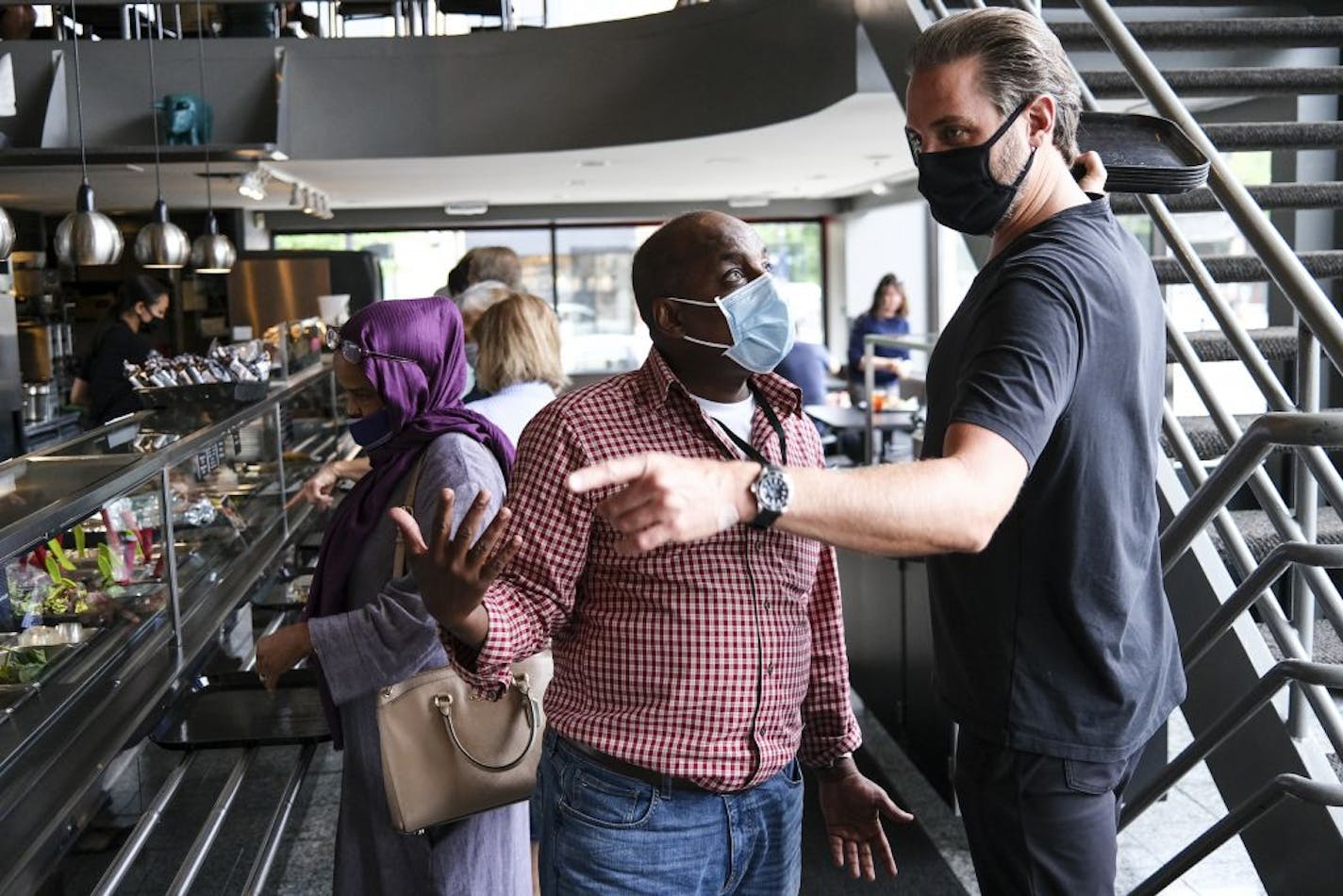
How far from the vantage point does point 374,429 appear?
2617 millimetres

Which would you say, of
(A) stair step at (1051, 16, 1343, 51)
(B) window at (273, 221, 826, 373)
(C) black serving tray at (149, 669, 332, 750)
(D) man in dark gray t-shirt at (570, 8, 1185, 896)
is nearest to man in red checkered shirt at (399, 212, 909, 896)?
(D) man in dark gray t-shirt at (570, 8, 1185, 896)

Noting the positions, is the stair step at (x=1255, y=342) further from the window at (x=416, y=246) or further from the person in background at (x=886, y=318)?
the window at (x=416, y=246)

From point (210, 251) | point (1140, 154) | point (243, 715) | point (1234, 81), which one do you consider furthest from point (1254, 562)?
point (210, 251)

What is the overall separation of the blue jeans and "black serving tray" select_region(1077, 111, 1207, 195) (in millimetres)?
1235

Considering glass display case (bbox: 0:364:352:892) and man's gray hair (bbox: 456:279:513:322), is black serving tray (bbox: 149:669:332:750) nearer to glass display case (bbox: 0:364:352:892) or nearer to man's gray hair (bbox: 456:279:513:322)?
glass display case (bbox: 0:364:352:892)

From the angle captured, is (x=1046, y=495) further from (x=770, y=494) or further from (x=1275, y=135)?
(x=1275, y=135)

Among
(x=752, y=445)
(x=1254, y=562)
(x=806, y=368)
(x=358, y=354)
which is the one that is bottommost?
(x=806, y=368)

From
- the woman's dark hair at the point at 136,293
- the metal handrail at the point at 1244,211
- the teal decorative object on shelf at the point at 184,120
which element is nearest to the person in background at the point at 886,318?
the teal decorative object on shelf at the point at 184,120

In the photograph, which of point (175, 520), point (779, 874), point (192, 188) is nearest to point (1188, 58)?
point (175, 520)

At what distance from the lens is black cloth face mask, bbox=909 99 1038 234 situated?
5.45 feet

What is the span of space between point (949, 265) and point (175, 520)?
11.9 m

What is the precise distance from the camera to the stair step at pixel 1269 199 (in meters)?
3.24

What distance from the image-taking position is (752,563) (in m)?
1.79

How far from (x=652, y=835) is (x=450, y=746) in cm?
Result: 71
